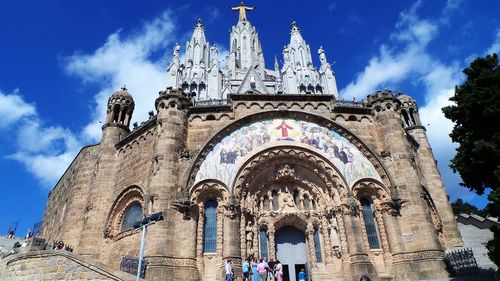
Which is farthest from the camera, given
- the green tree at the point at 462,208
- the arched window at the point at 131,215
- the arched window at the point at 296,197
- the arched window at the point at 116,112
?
the green tree at the point at 462,208

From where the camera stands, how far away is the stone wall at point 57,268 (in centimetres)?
1202

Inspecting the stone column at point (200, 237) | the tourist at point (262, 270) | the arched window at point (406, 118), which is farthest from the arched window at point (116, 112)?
the arched window at point (406, 118)

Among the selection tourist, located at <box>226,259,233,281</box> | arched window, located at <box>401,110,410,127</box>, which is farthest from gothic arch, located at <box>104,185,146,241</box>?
arched window, located at <box>401,110,410,127</box>

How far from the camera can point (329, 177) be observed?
701 inches

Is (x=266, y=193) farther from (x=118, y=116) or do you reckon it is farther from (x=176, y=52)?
(x=176, y=52)

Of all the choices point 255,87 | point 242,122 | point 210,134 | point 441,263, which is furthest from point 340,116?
point 255,87

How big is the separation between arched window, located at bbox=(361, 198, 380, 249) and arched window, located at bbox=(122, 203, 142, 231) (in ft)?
37.5

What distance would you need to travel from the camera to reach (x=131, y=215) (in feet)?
59.8

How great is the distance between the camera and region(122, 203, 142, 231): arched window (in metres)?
17.8

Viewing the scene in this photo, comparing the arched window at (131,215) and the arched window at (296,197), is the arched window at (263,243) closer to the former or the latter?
the arched window at (296,197)

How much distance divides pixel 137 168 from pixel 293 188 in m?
8.62

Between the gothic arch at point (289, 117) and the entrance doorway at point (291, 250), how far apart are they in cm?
534

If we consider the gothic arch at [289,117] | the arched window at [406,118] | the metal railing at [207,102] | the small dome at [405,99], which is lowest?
the gothic arch at [289,117]

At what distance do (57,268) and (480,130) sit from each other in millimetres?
16414
